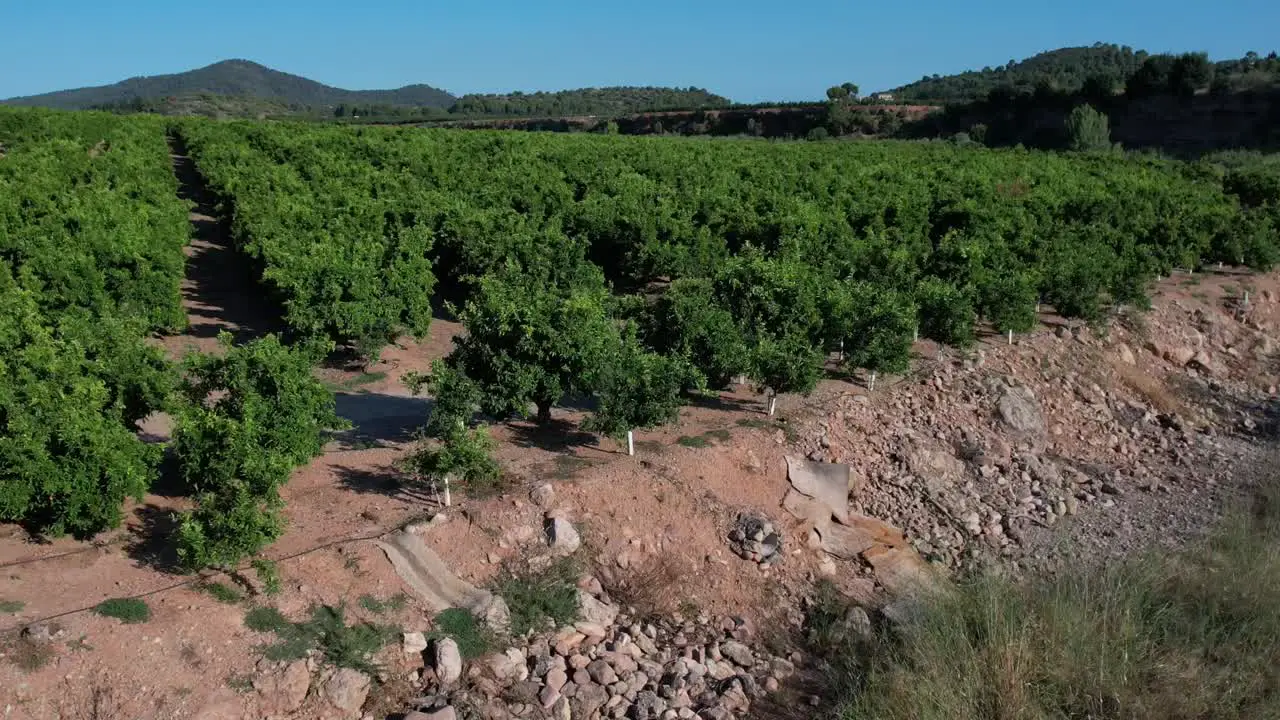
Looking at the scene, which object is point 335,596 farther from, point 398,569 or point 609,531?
point 609,531

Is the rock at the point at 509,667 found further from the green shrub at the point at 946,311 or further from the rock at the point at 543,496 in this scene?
the green shrub at the point at 946,311

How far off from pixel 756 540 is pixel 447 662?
359cm

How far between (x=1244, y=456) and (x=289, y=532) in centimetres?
1421

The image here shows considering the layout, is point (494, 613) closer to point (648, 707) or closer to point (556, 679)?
point (556, 679)

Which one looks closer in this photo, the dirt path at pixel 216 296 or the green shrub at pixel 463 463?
the green shrub at pixel 463 463

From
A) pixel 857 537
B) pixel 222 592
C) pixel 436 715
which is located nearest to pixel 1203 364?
pixel 857 537

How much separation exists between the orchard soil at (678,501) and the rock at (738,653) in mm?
588

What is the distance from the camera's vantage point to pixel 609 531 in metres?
9.73

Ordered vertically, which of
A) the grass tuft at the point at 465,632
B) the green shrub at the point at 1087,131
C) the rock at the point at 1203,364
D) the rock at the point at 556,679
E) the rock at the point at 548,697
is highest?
the green shrub at the point at 1087,131

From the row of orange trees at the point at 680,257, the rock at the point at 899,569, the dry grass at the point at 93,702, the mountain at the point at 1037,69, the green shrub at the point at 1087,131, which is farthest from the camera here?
the mountain at the point at 1037,69

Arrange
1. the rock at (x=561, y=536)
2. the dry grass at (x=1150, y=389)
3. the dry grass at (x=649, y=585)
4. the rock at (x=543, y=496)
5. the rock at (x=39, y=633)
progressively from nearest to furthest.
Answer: the rock at (x=39, y=633), the dry grass at (x=649, y=585), the rock at (x=561, y=536), the rock at (x=543, y=496), the dry grass at (x=1150, y=389)

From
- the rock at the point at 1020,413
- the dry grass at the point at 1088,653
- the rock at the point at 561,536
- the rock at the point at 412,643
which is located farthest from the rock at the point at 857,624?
the rock at the point at 1020,413

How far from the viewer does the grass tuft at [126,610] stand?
24.6ft

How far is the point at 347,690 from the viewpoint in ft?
24.3
